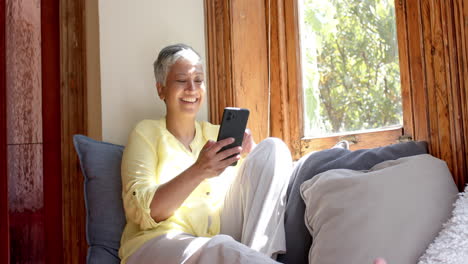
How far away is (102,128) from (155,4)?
638 mm

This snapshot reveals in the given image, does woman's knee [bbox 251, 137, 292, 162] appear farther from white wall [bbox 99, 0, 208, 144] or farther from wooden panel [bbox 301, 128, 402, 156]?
white wall [bbox 99, 0, 208, 144]

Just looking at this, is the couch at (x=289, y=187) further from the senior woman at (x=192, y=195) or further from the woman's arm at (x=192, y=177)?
the woman's arm at (x=192, y=177)

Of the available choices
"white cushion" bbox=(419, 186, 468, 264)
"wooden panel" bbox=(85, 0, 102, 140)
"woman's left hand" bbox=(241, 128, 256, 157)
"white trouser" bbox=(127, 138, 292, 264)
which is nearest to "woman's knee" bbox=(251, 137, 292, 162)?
"white trouser" bbox=(127, 138, 292, 264)

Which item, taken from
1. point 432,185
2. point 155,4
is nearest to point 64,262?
point 155,4

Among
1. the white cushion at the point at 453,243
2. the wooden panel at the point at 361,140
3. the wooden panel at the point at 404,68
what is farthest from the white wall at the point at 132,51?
the white cushion at the point at 453,243

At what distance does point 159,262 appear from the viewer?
1.41 metres

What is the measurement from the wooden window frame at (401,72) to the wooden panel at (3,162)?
2.97ft

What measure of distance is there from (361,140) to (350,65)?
33 cm

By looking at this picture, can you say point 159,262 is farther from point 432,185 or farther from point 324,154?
point 432,185

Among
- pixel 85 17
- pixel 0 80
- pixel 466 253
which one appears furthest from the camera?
pixel 85 17

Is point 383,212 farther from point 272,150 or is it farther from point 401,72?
point 401,72

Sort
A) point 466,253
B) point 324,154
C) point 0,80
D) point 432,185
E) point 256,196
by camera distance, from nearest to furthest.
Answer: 1. point 466,253
2. point 432,185
3. point 256,196
4. point 324,154
5. point 0,80

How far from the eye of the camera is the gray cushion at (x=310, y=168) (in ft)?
4.93

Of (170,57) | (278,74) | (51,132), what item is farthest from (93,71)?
(278,74)
